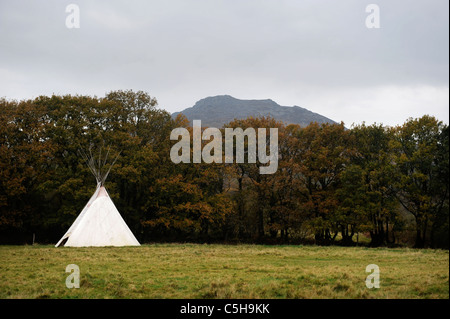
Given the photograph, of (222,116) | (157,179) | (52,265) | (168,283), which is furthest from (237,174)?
(222,116)

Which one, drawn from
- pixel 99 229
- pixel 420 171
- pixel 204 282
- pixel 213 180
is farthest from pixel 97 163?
pixel 420 171

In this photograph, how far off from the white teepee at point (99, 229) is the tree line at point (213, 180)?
432cm

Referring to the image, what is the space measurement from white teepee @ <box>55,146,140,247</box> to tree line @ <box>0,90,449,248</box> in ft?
14.2

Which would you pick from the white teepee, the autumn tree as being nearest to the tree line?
the autumn tree

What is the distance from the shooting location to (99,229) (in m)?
24.7

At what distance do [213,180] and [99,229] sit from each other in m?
13.3

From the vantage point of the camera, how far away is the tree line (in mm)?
29703

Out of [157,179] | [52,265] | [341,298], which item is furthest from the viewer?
[157,179]

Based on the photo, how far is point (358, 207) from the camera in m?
30.3

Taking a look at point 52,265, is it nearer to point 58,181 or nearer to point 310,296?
point 310,296

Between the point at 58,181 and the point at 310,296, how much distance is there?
26794 millimetres

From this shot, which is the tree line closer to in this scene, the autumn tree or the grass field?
the autumn tree

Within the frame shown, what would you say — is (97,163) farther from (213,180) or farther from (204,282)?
(204,282)

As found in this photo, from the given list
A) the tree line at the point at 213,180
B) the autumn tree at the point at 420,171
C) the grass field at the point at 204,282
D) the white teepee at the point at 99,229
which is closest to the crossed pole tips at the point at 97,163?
the tree line at the point at 213,180
